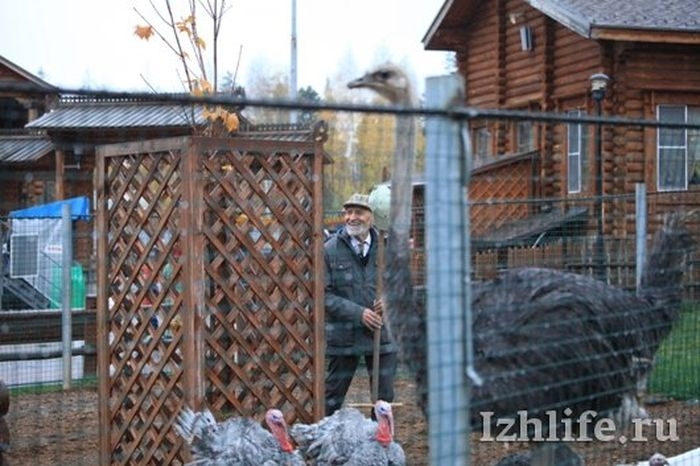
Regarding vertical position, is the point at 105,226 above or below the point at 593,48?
below

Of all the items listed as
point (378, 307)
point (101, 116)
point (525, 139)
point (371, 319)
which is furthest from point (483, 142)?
point (371, 319)

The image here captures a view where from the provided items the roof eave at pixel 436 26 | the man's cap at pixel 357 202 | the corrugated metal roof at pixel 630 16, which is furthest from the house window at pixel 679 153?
the roof eave at pixel 436 26

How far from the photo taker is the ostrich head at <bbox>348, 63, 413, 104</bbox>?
5.86 meters

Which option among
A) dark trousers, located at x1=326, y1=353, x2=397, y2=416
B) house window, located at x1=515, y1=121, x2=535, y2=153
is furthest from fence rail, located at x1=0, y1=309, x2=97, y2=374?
house window, located at x1=515, y1=121, x2=535, y2=153

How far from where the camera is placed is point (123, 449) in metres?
6.15

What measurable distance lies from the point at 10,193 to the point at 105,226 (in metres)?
12.6

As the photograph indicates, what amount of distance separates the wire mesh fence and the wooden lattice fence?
11 millimetres

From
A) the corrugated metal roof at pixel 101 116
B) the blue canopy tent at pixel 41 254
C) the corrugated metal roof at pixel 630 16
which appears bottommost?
the blue canopy tent at pixel 41 254

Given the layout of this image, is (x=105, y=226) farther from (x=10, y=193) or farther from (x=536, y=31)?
(x=536, y=31)

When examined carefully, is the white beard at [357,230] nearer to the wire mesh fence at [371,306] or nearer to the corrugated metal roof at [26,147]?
the wire mesh fence at [371,306]

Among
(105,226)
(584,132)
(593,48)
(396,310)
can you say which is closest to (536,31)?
(593,48)

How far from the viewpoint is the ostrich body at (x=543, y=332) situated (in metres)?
4.34

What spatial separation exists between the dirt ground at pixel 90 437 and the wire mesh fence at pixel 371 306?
0.9 inches

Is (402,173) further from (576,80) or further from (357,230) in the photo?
(576,80)
